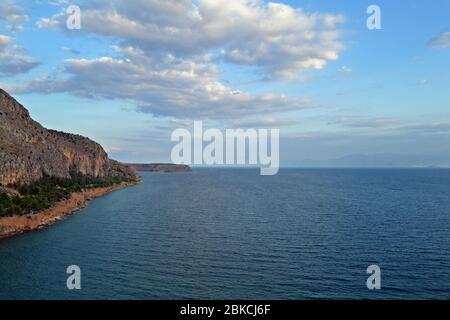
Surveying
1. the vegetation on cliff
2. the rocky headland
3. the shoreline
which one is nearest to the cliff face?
the rocky headland

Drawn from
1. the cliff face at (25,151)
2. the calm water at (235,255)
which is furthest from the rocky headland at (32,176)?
the calm water at (235,255)

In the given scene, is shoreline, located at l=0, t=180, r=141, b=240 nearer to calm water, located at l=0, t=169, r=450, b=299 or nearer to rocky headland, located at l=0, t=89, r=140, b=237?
rocky headland, located at l=0, t=89, r=140, b=237

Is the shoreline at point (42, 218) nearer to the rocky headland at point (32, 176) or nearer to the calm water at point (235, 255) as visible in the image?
the rocky headland at point (32, 176)

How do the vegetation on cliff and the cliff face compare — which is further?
the cliff face

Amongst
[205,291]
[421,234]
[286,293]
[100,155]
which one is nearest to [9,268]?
[205,291]

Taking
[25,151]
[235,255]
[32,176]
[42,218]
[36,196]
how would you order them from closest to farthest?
[235,255], [42,218], [36,196], [32,176], [25,151]

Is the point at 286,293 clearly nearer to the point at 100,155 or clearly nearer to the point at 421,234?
the point at 421,234

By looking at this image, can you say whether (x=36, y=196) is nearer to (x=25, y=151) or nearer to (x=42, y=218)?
(x=42, y=218)

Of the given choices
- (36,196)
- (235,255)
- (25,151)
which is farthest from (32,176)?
(235,255)
